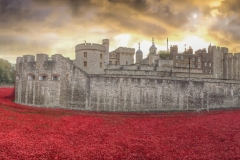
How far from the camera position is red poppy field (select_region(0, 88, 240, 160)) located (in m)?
13.6

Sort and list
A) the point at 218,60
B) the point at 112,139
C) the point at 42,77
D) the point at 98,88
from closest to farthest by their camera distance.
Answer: the point at 112,139, the point at 98,88, the point at 42,77, the point at 218,60

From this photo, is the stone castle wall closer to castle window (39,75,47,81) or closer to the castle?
the castle

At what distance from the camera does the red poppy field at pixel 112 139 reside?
44.7ft

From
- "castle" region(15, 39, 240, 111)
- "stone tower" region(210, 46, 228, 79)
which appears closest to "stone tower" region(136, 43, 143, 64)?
"stone tower" region(210, 46, 228, 79)

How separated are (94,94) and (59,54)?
729cm

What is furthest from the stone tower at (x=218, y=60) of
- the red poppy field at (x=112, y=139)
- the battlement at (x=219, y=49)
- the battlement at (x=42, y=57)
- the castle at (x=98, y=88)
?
the battlement at (x=42, y=57)

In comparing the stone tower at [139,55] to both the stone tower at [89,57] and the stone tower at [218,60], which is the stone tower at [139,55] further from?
the stone tower at [89,57]

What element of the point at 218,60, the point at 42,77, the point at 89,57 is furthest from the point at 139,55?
the point at 42,77

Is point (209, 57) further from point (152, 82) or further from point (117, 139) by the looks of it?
point (117, 139)

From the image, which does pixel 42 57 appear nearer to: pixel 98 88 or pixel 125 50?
pixel 98 88

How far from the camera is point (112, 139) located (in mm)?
17203

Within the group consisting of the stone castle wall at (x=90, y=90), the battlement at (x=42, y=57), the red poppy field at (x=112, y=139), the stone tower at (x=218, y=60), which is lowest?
the red poppy field at (x=112, y=139)

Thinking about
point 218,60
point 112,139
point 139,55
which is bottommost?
point 112,139

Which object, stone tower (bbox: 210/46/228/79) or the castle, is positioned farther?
stone tower (bbox: 210/46/228/79)
